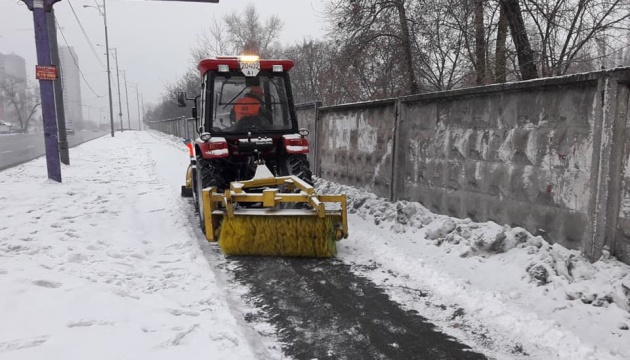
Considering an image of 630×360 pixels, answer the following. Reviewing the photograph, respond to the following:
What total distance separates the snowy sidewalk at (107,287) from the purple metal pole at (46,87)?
2.14 meters

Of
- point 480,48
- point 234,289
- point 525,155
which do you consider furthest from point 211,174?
point 480,48

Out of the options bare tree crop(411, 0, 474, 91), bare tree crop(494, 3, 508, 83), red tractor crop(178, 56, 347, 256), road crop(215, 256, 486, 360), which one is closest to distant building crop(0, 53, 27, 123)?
bare tree crop(411, 0, 474, 91)

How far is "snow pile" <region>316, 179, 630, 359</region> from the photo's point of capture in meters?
3.23

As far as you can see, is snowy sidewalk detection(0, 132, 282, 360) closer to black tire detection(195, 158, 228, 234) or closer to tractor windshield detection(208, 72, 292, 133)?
black tire detection(195, 158, 228, 234)

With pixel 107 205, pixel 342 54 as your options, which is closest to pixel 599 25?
pixel 342 54

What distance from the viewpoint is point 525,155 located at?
480 centimetres

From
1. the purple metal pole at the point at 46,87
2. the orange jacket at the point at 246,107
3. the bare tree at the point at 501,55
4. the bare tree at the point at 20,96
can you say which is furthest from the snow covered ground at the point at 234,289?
the bare tree at the point at 20,96

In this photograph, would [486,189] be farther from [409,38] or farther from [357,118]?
[409,38]

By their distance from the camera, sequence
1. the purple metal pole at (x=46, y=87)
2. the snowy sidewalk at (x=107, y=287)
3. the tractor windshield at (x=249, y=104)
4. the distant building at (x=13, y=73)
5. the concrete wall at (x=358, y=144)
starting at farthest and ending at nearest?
the distant building at (x=13, y=73)
the purple metal pole at (x=46, y=87)
the concrete wall at (x=358, y=144)
the tractor windshield at (x=249, y=104)
the snowy sidewalk at (x=107, y=287)

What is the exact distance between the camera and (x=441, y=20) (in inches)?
453

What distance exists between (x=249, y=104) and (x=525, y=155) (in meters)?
3.81

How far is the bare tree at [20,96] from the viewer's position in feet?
260

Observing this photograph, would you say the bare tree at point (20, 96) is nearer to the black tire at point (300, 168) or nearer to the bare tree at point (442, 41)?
the bare tree at point (442, 41)

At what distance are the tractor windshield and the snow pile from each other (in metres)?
2.23
